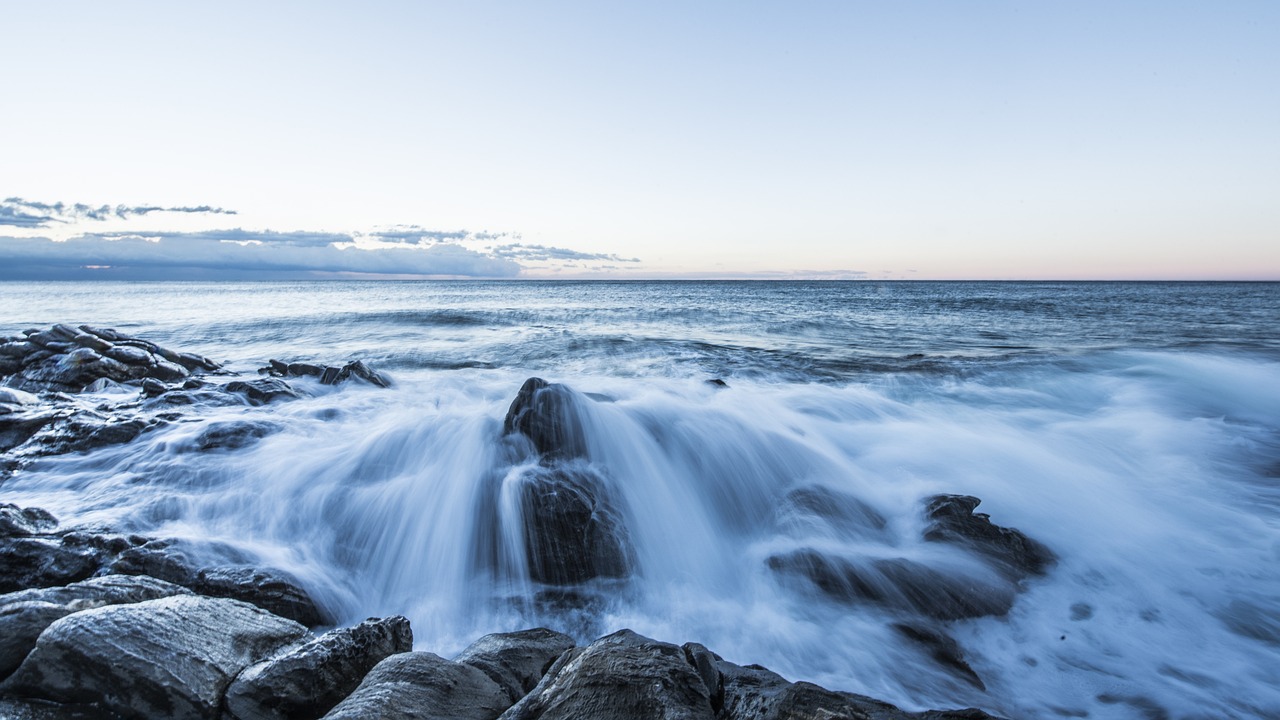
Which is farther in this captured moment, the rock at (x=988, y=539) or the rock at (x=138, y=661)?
the rock at (x=988, y=539)

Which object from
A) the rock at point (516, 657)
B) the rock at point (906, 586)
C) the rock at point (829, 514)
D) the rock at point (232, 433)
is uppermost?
the rock at point (232, 433)

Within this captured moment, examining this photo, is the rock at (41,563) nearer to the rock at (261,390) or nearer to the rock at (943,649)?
the rock at (261,390)

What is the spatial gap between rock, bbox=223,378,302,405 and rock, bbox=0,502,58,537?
4.33m

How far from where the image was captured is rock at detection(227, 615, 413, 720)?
2.21 metres

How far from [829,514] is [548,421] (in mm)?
2971

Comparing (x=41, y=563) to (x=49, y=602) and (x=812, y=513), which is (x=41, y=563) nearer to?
(x=49, y=602)

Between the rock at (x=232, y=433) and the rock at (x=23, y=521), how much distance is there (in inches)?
81.6

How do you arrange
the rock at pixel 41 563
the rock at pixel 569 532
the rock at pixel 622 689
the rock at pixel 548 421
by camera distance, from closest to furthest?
the rock at pixel 622 689 < the rock at pixel 41 563 < the rock at pixel 569 532 < the rock at pixel 548 421

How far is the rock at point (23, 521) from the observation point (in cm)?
351

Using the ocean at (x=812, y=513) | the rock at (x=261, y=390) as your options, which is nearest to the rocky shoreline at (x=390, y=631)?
the ocean at (x=812, y=513)

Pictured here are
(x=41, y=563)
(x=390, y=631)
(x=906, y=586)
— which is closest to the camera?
(x=390, y=631)

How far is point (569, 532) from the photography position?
4570mm

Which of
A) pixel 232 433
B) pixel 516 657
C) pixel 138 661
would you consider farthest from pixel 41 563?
pixel 232 433

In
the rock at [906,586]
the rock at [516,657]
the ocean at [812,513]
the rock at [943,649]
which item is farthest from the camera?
the rock at [906,586]
